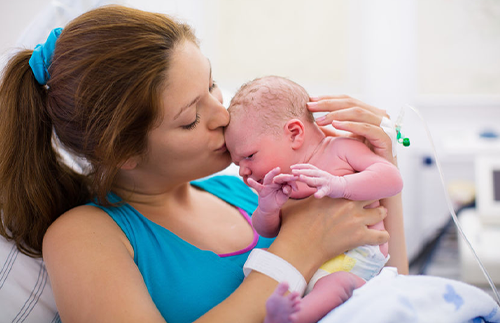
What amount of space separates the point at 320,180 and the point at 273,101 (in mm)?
292

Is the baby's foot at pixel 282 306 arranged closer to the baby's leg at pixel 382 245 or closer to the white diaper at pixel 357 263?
the white diaper at pixel 357 263

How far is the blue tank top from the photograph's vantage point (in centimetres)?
110

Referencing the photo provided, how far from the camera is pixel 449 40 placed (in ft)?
9.74

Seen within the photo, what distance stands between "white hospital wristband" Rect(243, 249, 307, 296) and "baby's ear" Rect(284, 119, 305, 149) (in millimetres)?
306

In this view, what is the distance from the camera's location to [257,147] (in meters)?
1.18

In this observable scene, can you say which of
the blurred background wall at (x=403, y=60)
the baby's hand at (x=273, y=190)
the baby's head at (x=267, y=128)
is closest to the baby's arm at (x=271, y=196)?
the baby's hand at (x=273, y=190)

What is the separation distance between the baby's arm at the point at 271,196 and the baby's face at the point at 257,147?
0.32 feet

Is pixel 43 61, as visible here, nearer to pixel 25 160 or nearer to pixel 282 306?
pixel 25 160

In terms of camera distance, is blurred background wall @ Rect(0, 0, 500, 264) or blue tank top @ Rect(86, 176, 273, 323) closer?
blue tank top @ Rect(86, 176, 273, 323)

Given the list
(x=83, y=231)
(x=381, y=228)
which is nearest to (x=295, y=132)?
(x=381, y=228)

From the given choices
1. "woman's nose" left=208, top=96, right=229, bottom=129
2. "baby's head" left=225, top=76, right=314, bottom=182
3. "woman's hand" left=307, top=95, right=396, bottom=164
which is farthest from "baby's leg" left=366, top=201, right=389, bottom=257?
"woman's nose" left=208, top=96, right=229, bottom=129

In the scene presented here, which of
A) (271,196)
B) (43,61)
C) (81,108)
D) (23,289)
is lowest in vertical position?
(23,289)

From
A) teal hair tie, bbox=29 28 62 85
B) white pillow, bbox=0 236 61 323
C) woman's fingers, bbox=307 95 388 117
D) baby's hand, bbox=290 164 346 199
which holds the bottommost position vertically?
white pillow, bbox=0 236 61 323

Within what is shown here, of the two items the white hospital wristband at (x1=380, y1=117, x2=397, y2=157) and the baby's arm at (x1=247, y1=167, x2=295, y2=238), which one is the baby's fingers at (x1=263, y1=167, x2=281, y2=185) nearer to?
the baby's arm at (x1=247, y1=167, x2=295, y2=238)
